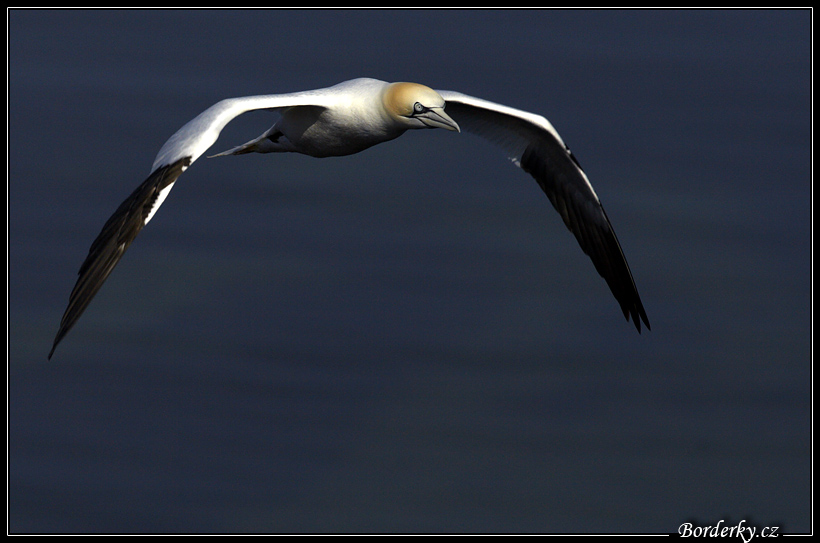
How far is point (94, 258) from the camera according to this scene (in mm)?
8414

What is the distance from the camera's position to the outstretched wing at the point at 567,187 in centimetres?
1128

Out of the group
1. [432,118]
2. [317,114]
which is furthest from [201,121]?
[432,118]

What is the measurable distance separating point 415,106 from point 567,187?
2720mm

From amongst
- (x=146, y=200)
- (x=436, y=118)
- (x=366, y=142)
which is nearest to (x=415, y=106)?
(x=436, y=118)

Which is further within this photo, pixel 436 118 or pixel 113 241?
pixel 436 118

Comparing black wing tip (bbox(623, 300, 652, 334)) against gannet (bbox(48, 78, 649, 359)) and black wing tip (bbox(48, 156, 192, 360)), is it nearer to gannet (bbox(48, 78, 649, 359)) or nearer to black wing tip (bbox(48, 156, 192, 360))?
gannet (bbox(48, 78, 649, 359))

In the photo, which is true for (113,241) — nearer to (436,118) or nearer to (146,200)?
(146,200)

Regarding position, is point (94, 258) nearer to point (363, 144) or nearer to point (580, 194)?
point (363, 144)

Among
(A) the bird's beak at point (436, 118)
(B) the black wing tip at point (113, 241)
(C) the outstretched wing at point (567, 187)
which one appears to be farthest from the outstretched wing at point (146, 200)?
(C) the outstretched wing at point (567, 187)

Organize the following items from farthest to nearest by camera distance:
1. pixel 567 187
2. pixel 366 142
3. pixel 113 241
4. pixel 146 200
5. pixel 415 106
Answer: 1. pixel 567 187
2. pixel 366 142
3. pixel 415 106
4. pixel 146 200
5. pixel 113 241

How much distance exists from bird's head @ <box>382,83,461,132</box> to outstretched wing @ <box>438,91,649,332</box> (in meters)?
1.65

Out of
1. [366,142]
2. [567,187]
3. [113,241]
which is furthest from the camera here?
[567,187]

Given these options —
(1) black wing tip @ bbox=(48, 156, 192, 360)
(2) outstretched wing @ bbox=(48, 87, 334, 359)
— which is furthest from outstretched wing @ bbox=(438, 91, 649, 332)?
(1) black wing tip @ bbox=(48, 156, 192, 360)

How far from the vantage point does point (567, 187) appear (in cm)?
1151
